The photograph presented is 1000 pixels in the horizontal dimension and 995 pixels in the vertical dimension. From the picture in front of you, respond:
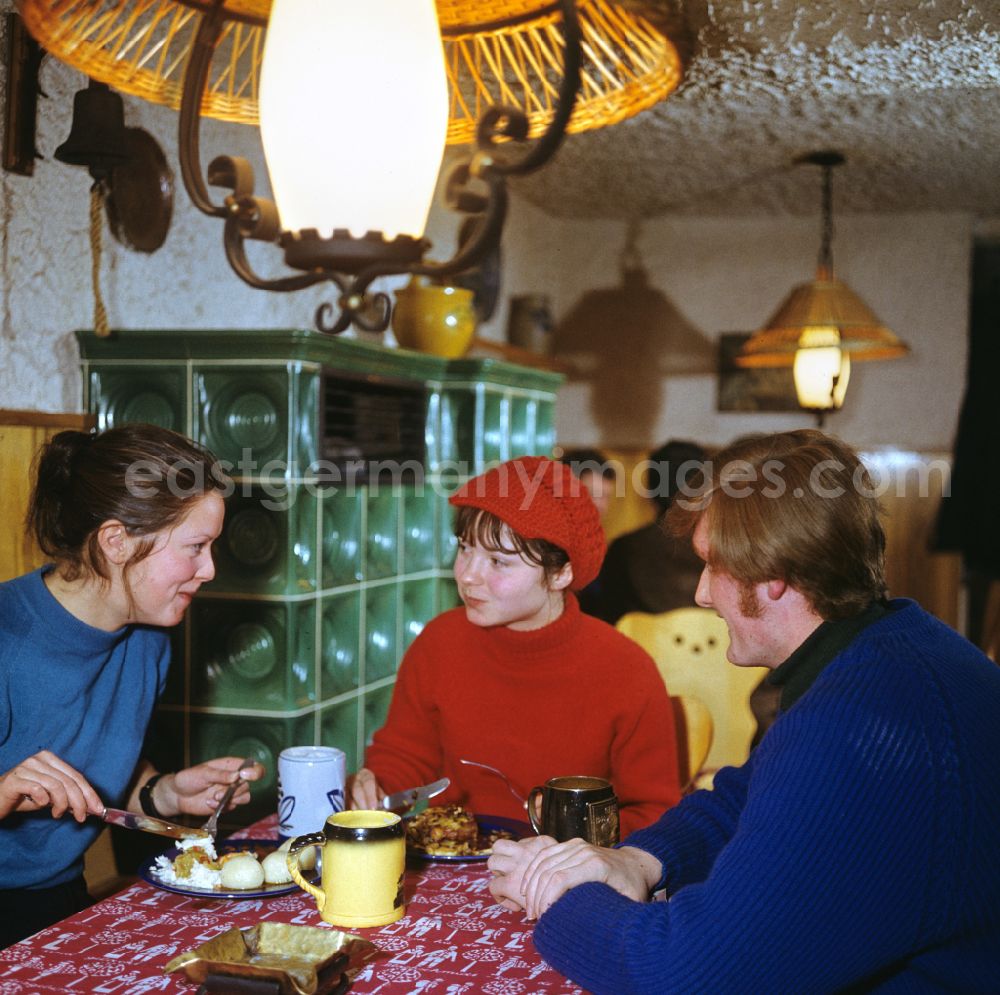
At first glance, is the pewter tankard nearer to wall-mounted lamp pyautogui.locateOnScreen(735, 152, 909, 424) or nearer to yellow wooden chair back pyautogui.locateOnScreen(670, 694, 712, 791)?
yellow wooden chair back pyautogui.locateOnScreen(670, 694, 712, 791)

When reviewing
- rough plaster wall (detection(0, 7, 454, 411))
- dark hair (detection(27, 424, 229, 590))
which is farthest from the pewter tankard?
rough plaster wall (detection(0, 7, 454, 411))

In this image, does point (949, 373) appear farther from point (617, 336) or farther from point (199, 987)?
point (199, 987)

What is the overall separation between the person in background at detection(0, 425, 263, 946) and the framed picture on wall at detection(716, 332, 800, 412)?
4.23 m

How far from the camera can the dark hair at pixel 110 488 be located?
1.69 m

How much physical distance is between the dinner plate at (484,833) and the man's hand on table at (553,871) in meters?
0.16

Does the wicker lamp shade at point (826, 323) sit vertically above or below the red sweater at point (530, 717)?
above

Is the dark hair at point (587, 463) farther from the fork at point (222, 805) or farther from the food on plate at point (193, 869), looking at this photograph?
the food on plate at point (193, 869)

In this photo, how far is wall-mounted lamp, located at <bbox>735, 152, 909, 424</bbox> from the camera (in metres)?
4.16

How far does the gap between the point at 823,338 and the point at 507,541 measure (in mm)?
2694

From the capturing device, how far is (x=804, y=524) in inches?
49.5

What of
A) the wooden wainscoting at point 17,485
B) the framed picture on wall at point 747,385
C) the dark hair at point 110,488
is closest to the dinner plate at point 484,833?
the dark hair at point 110,488

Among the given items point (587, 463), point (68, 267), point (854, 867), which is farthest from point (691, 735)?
point (587, 463)

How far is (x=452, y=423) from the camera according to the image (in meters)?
3.50

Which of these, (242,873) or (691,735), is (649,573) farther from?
(242,873)
